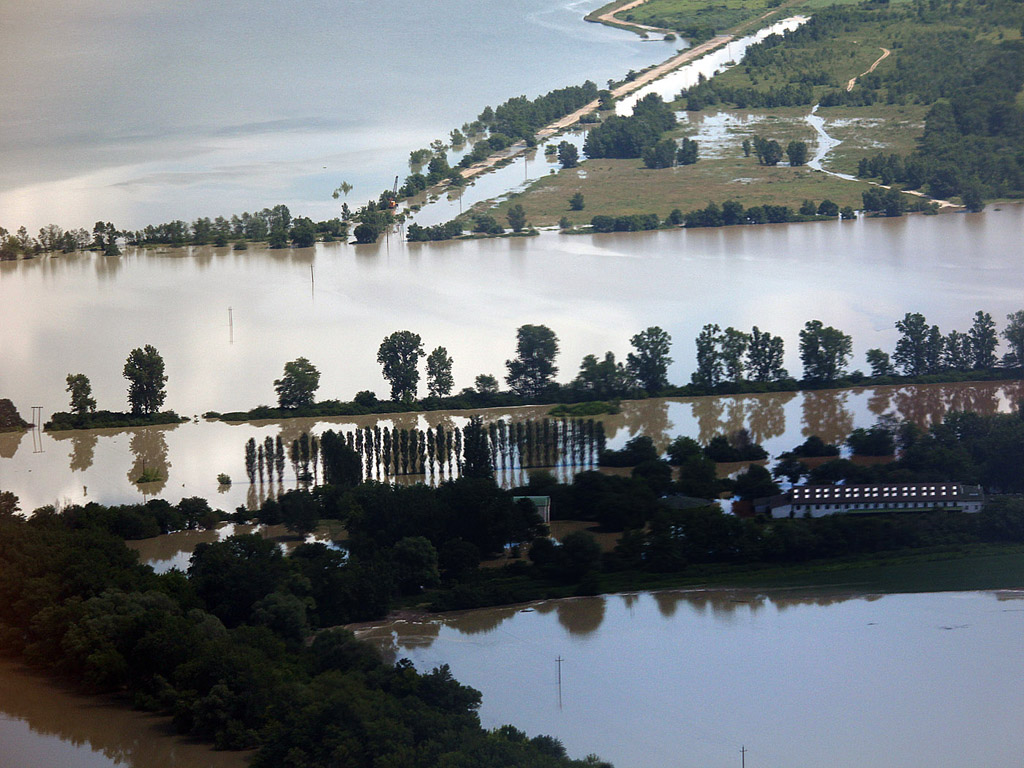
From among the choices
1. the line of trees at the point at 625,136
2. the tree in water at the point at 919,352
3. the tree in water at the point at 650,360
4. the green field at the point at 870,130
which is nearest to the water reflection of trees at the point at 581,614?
the tree in water at the point at 650,360

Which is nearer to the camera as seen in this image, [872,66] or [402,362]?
[402,362]

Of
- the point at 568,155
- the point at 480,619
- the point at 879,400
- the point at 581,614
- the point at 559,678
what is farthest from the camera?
the point at 568,155

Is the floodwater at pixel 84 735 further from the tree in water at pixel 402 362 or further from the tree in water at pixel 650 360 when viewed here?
the tree in water at pixel 650 360

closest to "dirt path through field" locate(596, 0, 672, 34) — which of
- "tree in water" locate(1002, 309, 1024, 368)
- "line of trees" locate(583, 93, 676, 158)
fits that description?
"line of trees" locate(583, 93, 676, 158)

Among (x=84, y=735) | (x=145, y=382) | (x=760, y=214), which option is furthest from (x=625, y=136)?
(x=84, y=735)

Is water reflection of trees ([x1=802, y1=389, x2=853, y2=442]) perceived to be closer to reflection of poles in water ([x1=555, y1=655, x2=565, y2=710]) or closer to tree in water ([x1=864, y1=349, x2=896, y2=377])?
tree in water ([x1=864, y1=349, x2=896, y2=377])

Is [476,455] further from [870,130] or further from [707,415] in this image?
[870,130]

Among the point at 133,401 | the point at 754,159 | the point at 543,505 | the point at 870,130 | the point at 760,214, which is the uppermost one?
the point at 870,130

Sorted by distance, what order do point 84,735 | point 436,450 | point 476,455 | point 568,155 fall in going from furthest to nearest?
1. point 568,155
2. point 436,450
3. point 476,455
4. point 84,735
